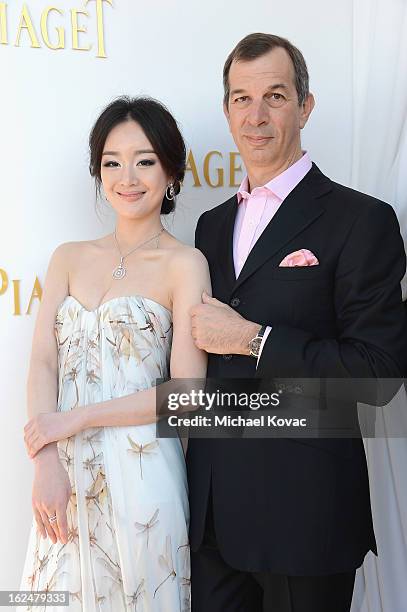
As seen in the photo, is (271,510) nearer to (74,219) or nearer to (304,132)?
(74,219)

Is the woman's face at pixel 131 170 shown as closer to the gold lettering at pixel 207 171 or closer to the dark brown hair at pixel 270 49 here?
the dark brown hair at pixel 270 49

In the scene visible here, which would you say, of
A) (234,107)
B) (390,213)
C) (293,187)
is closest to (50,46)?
(234,107)

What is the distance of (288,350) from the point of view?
1880 mm

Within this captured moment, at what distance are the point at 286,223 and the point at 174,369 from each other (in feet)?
1.42

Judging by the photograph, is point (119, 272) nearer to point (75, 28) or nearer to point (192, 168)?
point (192, 168)

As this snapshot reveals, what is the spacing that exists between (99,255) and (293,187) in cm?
52

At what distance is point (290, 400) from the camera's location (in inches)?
78.4

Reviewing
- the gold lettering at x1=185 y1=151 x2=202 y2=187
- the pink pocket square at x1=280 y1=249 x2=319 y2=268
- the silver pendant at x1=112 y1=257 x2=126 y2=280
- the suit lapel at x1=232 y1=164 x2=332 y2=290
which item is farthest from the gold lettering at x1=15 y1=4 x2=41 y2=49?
the pink pocket square at x1=280 y1=249 x2=319 y2=268

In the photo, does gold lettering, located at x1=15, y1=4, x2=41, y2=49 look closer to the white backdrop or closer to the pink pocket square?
the white backdrop

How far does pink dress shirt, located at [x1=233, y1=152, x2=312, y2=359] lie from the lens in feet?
6.86

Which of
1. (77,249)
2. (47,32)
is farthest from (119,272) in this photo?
(47,32)

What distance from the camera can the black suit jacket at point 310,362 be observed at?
6.15 feet

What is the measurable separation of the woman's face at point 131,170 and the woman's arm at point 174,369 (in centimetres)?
17

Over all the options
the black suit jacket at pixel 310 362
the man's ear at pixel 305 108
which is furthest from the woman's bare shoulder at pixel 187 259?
the man's ear at pixel 305 108
